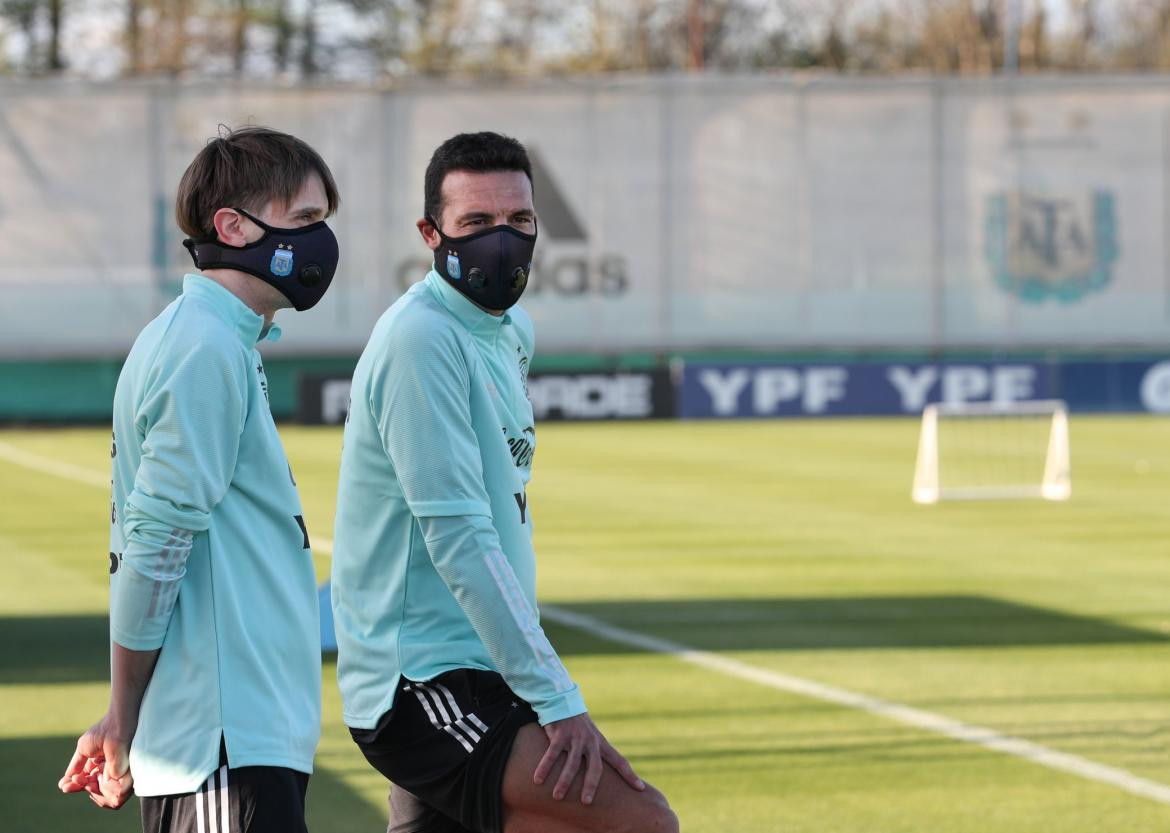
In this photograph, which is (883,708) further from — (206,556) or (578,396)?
(578,396)

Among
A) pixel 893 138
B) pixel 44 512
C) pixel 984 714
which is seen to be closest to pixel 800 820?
pixel 984 714

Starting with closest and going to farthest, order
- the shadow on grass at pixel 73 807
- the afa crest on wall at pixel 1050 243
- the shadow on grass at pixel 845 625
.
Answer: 1. the shadow on grass at pixel 73 807
2. the shadow on grass at pixel 845 625
3. the afa crest on wall at pixel 1050 243

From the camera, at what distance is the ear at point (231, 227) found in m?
3.87

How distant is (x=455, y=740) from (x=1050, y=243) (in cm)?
3178

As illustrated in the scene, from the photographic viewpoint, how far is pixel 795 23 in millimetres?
A: 62906

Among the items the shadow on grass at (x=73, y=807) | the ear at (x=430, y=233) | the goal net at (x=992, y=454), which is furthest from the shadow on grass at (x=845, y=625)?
the goal net at (x=992, y=454)

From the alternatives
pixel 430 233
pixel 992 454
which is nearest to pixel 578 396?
pixel 992 454

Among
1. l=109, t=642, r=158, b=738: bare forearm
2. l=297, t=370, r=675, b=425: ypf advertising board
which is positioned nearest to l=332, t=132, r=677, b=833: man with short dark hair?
l=109, t=642, r=158, b=738: bare forearm

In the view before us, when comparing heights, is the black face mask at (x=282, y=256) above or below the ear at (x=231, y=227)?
below

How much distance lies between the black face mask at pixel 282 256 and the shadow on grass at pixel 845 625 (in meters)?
6.45

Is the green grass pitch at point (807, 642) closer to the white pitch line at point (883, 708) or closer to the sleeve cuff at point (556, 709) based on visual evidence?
the white pitch line at point (883, 708)

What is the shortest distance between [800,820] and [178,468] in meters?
3.87

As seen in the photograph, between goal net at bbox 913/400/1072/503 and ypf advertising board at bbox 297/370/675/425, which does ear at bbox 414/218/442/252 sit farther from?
ypf advertising board at bbox 297/370/675/425

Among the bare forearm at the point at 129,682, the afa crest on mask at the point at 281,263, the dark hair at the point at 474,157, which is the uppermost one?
the dark hair at the point at 474,157
